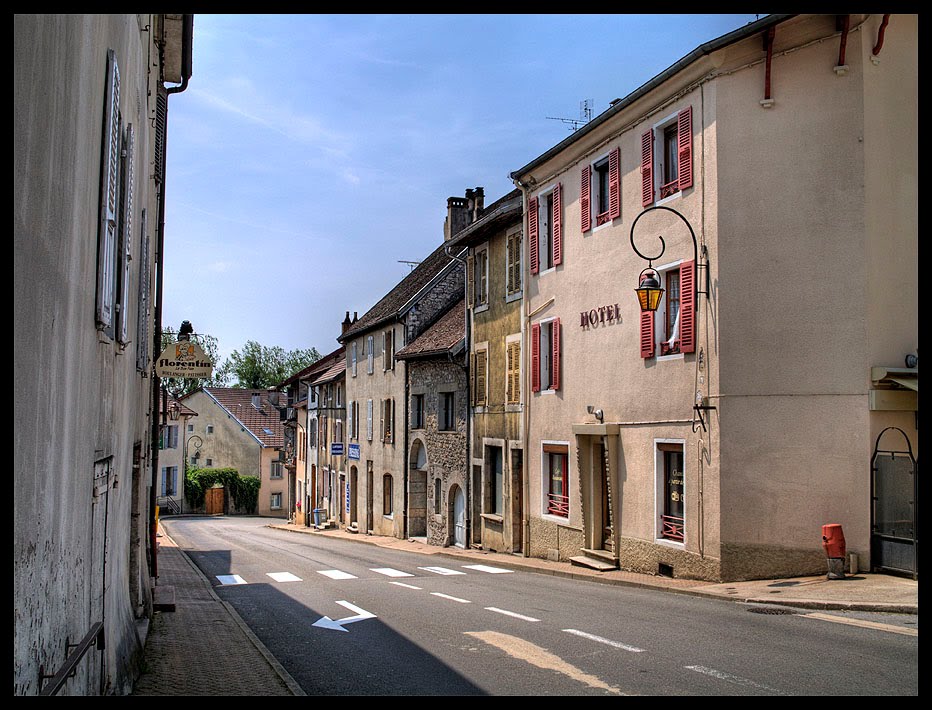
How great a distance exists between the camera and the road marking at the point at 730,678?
7891 mm

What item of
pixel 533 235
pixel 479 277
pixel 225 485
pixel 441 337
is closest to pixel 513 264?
pixel 533 235

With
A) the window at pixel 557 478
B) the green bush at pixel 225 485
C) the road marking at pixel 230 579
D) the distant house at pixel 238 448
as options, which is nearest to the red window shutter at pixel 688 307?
the window at pixel 557 478

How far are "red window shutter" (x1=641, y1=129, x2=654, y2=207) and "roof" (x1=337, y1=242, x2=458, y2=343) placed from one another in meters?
16.9

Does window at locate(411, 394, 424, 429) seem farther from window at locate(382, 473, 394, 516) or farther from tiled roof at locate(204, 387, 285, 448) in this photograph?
tiled roof at locate(204, 387, 285, 448)

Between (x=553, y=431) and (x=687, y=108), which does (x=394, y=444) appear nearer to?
(x=553, y=431)

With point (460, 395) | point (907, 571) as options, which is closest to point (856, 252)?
point (907, 571)

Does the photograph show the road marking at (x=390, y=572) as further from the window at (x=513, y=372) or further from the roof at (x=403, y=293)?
the roof at (x=403, y=293)

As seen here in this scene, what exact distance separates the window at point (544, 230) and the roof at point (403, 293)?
11.5m

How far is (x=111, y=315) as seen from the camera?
6.82 metres

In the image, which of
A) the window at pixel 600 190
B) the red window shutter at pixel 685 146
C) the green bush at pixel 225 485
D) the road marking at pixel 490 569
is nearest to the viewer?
the red window shutter at pixel 685 146

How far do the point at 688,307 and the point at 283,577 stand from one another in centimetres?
1024

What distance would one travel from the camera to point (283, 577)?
20.4m

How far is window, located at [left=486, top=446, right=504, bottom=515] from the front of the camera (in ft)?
86.1

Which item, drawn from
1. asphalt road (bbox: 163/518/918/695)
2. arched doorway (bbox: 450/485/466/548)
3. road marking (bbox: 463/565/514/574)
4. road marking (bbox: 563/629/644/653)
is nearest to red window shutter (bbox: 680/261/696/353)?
asphalt road (bbox: 163/518/918/695)
